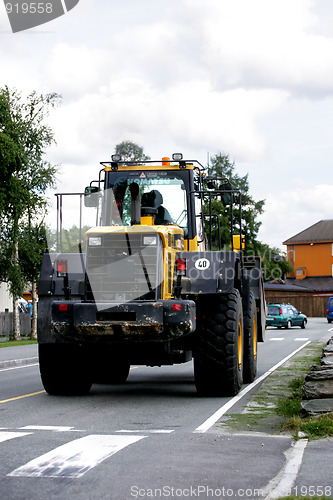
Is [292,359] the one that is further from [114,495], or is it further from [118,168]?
[114,495]

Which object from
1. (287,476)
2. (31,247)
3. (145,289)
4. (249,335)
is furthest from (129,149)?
(287,476)

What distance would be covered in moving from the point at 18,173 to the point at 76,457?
29.5m

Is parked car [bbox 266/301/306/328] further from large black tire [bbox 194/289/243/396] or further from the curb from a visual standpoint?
large black tire [bbox 194/289/243/396]

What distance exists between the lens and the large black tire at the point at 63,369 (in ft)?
39.1

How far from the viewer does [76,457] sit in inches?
283

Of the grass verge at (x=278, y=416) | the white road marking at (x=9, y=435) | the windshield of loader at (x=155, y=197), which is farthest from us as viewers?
the windshield of loader at (x=155, y=197)

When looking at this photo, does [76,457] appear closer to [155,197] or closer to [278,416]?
[278,416]

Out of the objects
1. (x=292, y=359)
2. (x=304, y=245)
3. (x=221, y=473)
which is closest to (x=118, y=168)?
(x=221, y=473)

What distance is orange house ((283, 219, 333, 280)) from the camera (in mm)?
96938

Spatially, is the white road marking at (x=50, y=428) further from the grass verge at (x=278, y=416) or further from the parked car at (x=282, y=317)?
the parked car at (x=282, y=317)

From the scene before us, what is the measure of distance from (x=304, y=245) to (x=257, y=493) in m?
94.4

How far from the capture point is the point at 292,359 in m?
20.6

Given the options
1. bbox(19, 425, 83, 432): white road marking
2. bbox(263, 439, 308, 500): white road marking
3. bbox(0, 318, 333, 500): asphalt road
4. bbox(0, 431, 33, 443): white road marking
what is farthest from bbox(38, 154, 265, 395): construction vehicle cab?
bbox(263, 439, 308, 500): white road marking

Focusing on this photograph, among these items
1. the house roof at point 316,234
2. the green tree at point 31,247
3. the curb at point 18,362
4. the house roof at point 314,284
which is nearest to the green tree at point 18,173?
the green tree at point 31,247
